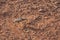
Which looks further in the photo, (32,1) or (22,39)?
(32,1)

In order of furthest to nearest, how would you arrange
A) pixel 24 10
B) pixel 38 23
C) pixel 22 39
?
pixel 24 10
pixel 38 23
pixel 22 39

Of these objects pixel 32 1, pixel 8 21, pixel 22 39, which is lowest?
pixel 22 39

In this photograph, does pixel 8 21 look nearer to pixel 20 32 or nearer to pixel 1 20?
pixel 1 20

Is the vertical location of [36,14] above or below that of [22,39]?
above

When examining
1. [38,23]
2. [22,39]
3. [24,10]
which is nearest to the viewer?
[22,39]

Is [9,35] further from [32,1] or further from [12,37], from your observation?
[32,1]

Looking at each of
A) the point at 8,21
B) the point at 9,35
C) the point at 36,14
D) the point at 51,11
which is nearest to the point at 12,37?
the point at 9,35
